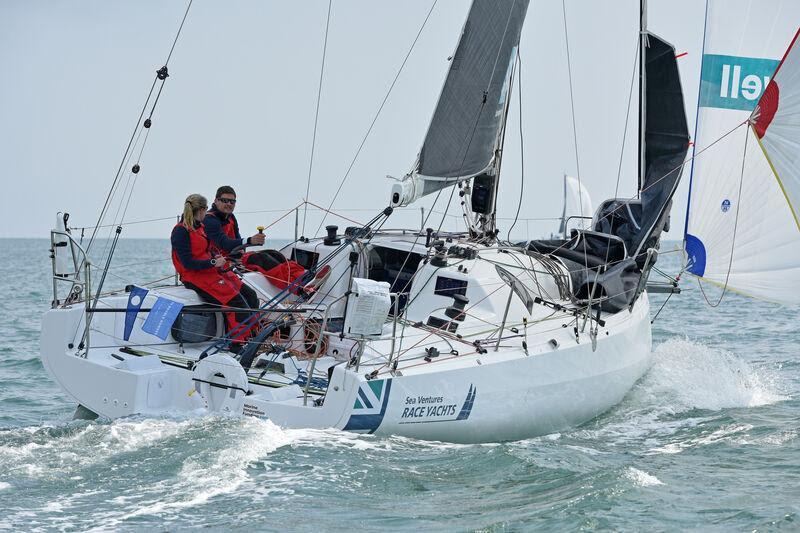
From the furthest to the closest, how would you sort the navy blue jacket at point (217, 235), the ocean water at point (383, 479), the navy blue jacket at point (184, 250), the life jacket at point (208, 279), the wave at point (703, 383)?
the wave at point (703, 383) → the navy blue jacket at point (217, 235) → the life jacket at point (208, 279) → the navy blue jacket at point (184, 250) → the ocean water at point (383, 479)

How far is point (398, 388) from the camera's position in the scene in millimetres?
6020

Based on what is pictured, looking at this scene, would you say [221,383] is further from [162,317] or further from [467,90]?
[467,90]

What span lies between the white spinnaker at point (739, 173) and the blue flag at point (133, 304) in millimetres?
5072

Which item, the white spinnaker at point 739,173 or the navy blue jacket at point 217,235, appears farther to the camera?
the white spinnaker at point 739,173

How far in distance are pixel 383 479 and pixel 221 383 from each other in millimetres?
1298

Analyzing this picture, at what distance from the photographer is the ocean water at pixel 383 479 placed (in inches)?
197

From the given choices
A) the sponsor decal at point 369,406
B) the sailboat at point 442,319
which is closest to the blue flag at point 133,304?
the sailboat at point 442,319

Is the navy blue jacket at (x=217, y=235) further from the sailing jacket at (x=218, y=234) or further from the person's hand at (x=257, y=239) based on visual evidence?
the person's hand at (x=257, y=239)

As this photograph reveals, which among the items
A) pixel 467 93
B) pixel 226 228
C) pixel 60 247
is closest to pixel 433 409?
pixel 226 228

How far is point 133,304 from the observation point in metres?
7.28

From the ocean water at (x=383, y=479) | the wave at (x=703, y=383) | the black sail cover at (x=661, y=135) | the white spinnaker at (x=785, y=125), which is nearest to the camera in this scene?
the ocean water at (x=383, y=479)

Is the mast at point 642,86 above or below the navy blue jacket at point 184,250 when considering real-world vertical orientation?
above

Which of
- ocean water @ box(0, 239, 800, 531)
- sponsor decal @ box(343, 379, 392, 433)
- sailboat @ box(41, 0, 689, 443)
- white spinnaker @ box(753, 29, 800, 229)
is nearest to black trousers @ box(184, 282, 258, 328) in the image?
sailboat @ box(41, 0, 689, 443)

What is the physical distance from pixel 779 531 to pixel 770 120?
422cm
